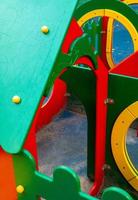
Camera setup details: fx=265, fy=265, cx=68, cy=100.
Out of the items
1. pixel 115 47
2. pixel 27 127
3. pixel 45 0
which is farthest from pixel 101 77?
pixel 115 47

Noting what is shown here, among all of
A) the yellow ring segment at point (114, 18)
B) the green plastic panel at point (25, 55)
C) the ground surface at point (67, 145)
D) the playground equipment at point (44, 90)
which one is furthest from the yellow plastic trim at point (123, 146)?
the yellow ring segment at point (114, 18)

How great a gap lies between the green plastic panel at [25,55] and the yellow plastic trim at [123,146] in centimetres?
58

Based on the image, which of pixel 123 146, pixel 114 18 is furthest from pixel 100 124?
pixel 114 18

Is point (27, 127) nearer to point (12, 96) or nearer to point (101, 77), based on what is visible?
point (12, 96)

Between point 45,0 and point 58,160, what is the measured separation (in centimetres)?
106

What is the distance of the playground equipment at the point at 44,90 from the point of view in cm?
71

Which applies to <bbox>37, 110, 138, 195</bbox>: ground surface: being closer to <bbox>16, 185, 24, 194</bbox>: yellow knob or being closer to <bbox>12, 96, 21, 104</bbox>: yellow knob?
<bbox>16, 185, 24, 194</bbox>: yellow knob

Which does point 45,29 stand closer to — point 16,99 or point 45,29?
point 45,29

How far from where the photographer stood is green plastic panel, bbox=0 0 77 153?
2.36ft

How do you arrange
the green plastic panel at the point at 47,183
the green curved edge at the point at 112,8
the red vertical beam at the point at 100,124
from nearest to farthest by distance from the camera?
the green plastic panel at the point at 47,183 → the red vertical beam at the point at 100,124 → the green curved edge at the point at 112,8

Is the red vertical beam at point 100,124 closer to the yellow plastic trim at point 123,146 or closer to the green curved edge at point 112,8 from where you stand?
the yellow plastic trim at point 123,146

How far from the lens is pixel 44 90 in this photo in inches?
29.0

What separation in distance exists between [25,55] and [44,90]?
Result: 0.13 metres

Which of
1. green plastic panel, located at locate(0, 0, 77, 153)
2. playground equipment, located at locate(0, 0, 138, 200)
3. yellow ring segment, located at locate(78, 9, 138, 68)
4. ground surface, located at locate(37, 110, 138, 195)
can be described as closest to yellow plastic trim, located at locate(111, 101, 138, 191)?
playground equipment, located at locate(0, 0, 138, 200)
